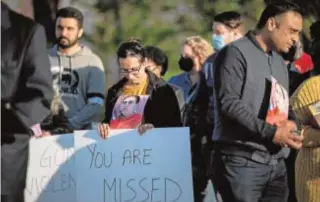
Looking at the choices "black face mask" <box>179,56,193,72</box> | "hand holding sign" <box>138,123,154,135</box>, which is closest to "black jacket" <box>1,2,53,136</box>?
"hand holding sign" <box>138,123,154,135</box>

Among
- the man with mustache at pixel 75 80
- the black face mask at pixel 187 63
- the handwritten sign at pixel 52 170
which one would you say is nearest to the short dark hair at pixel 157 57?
the black face mask at pixel 187 63

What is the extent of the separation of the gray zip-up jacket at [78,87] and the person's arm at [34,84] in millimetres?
3794

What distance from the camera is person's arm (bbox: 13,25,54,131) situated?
4.79 m

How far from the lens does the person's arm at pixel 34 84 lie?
15.7 ft

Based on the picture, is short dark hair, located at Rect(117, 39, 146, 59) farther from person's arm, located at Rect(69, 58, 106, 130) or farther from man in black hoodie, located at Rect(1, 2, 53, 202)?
man in black hoodie, located at Rect(1, 2, 53, 202)

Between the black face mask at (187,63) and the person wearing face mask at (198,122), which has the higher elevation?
the black face mask at (187,63)

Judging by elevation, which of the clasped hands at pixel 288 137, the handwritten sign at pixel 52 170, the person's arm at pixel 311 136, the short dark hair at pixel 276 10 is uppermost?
the short dark hair at pixel 276 10

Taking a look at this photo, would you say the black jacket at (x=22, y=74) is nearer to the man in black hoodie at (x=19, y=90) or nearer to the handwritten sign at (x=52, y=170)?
the man in black hoodie at (x=19, y=90)

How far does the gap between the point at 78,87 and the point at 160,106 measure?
3.30 ft

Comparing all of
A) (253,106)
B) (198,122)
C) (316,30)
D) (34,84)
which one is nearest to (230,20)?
(316,30)

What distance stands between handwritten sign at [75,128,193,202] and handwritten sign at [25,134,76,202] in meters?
0.16

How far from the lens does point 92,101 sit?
8711mm

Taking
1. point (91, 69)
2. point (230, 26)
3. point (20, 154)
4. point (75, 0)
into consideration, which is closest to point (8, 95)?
point (20, 154)

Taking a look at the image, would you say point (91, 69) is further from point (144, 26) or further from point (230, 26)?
point (144, 26)
